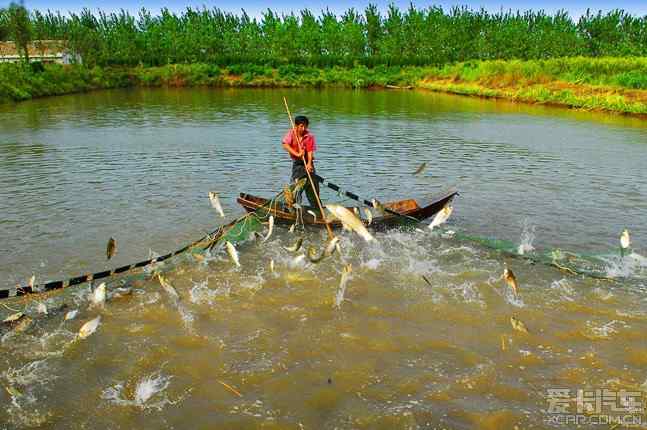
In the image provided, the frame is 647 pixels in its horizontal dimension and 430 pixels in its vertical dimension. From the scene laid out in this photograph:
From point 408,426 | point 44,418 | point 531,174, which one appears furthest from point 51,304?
point 531,174

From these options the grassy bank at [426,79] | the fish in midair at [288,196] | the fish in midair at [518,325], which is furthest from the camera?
the grassy bank at [426,79]

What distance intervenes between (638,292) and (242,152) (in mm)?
13436

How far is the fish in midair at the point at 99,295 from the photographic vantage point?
20.2 ft

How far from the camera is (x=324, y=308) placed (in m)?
6.58

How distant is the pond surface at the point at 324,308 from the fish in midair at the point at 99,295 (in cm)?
13

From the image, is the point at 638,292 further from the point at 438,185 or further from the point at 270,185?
the point at 270,185

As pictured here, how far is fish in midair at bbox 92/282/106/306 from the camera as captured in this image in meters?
6.16

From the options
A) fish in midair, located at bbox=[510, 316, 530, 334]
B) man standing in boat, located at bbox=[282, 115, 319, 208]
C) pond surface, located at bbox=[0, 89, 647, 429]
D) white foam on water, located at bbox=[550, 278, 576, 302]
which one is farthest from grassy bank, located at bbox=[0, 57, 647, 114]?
fish in midair, located at bbox=[510, 316, 530, 334]

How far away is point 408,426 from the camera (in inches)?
175

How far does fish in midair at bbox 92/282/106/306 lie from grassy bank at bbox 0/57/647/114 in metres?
28.9

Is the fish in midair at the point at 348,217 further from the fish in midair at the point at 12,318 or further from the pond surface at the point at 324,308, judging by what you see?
the fish in midair at the point at 12,318

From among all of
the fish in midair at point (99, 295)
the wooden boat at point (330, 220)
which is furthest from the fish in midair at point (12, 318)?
the wooden boat at point (330, 220)

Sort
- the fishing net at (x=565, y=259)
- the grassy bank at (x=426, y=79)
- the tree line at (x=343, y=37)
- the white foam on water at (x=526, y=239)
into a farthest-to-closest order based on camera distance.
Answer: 1. the tree line at (x=343, y=37)
2. the grassy bank at (x=426, y=79)
3. the white foam on water at (x=526, y=239)
4. the fishing net at (x=565, y=259)

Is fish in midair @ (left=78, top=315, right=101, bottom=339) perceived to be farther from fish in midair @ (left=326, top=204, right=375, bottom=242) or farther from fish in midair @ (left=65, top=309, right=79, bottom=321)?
fish in midair @ (left=326, top=204, right=375, bottom=242)
